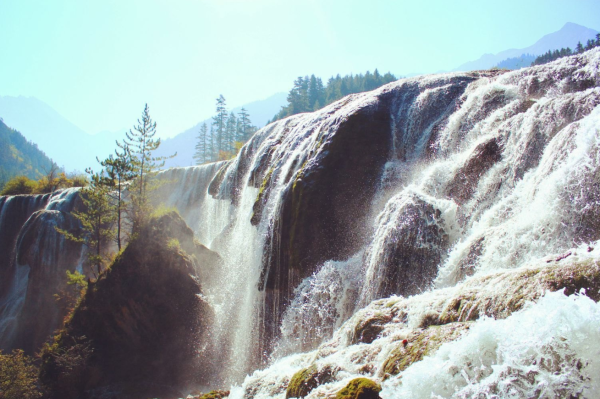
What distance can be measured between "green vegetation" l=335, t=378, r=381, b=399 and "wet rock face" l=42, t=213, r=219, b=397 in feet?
46.9

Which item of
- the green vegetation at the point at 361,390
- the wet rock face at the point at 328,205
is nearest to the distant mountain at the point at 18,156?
the wet rock face at the point at 328,205

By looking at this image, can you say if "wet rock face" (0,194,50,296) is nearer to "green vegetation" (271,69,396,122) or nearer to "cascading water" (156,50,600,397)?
"cascading water" (156,50,600,397)

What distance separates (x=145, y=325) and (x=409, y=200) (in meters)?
14.5

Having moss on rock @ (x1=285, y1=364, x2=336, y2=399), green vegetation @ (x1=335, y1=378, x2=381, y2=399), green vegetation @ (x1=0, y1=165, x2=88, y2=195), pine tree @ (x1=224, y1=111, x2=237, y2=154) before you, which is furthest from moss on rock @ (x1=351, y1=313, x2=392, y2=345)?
pine tree @ (x1=224, y1=111, x2=237, y2=154)

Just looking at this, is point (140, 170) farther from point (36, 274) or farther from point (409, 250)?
point (409, 250)

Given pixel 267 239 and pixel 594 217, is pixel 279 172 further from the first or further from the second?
pixel 594 217

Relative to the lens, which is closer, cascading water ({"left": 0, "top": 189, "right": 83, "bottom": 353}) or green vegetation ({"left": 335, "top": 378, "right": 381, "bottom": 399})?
green vegetation ({"left": 335, "top": 378, "right": 381, "bottom": 399})

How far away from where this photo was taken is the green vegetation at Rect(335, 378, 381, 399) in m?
3.43

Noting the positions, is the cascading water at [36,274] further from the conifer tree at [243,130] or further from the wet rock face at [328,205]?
the conifer tree at [243,130]

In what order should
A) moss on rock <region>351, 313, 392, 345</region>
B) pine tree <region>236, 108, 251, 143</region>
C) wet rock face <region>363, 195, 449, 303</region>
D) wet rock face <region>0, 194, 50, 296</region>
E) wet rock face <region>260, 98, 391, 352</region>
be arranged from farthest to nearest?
pine tree <region>236, 108, 251, 143</region> < wet rock face <region>0, 194, 50, 296</region> < wet rock face <region>260, 98, 391, 352</region> < wet rock face <region>363, 195, 449, 303</region> < moss on rock <region>351, 313, 392, 345</region>

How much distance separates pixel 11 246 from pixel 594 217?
118 feet

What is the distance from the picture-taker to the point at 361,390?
138 inches

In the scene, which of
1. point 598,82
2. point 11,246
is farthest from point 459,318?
point 11,246

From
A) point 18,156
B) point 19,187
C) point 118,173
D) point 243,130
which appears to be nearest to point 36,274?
point 118,173
